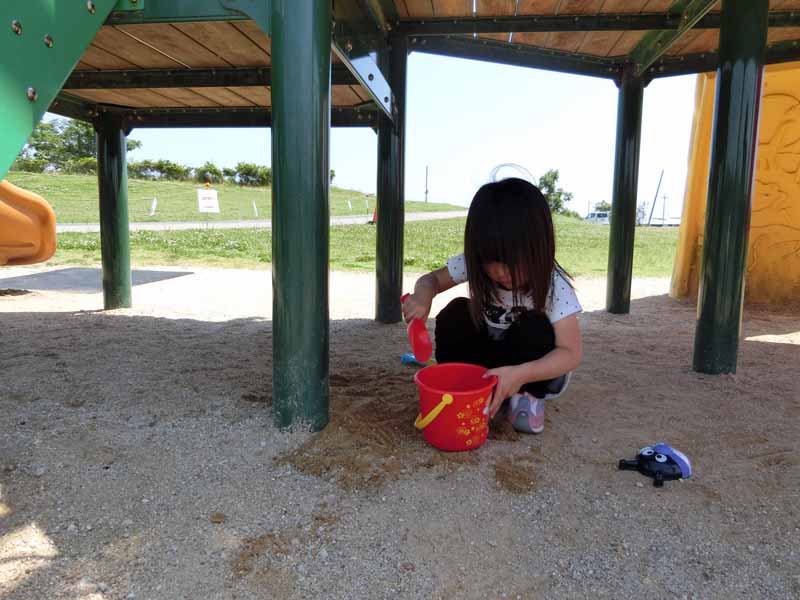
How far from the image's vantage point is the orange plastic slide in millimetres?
2109

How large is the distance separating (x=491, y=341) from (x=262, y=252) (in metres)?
9.27

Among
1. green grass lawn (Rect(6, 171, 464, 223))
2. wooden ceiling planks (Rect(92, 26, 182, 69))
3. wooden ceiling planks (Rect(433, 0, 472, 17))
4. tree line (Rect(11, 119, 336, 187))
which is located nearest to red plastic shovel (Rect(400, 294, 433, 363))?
wooden ceiling planks (Rect(92, 26, 182, 69))

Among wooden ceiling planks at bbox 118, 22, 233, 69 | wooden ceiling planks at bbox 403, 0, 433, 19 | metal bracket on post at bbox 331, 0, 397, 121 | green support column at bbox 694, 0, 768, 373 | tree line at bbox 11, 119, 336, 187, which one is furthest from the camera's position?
tree line at bbox 11, 119, 336, 187

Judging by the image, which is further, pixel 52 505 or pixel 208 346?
pixel 208 346

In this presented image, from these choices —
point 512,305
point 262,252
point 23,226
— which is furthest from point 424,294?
point 262,252

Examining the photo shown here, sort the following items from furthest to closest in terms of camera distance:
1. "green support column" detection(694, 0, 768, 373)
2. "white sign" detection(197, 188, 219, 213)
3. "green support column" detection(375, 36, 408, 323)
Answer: "white sign" detection(197, 188, 219, 213)
"green support column" detection(375, 36, 408, 323)
"green support column" detection(694, 0, 768, 373)

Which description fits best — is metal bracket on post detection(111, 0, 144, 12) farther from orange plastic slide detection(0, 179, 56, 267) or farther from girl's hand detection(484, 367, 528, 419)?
girl's hand detection(484, 367, 528, 419)

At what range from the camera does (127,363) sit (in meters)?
3.23

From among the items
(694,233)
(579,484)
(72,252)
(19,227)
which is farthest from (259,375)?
(72,252)

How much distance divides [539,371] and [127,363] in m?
2.31

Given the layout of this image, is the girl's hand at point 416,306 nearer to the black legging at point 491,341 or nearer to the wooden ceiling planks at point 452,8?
the black legging at point 491,341

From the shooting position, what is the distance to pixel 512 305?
2.31 m

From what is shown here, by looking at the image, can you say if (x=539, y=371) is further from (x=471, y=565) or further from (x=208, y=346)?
(x=208, y=346)

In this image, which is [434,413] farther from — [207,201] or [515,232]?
[207,201]
